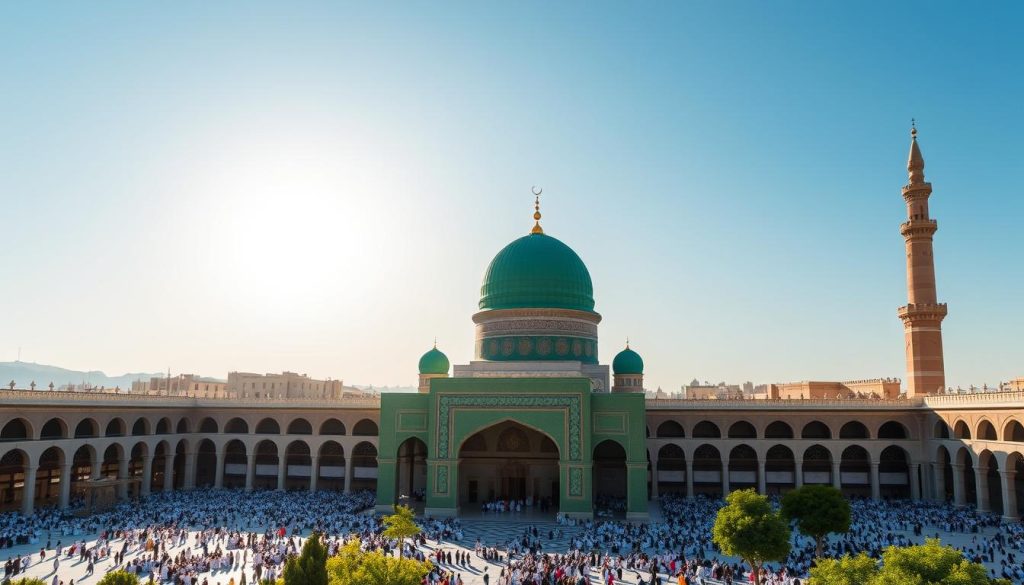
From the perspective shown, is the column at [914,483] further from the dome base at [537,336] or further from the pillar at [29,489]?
the pillar at [29,489]

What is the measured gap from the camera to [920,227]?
1305 inches

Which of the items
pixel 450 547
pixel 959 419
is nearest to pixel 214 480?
pixel 450 547

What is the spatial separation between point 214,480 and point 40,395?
11.9 m

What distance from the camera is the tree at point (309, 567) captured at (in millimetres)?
11258

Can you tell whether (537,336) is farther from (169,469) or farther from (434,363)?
(169,469)

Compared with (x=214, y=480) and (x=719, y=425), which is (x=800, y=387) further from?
(x=214, y=480)

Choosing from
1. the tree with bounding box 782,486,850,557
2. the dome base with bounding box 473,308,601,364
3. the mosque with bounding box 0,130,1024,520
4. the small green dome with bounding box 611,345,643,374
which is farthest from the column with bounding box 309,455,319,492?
the tree with bounding box 782,486,850,557

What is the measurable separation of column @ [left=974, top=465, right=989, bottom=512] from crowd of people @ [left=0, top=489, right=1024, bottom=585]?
37 centimetres

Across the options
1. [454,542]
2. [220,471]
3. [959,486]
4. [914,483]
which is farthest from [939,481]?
[220,471]

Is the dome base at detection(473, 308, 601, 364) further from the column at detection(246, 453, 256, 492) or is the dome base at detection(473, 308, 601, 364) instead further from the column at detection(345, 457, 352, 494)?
the column at detection(246, 453, 256, 492)

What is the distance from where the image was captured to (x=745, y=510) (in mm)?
16719

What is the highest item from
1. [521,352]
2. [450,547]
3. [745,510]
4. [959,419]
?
[521,352]

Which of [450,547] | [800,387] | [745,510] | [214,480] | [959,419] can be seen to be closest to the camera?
[745,510]

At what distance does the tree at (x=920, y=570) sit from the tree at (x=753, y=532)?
561 cm
